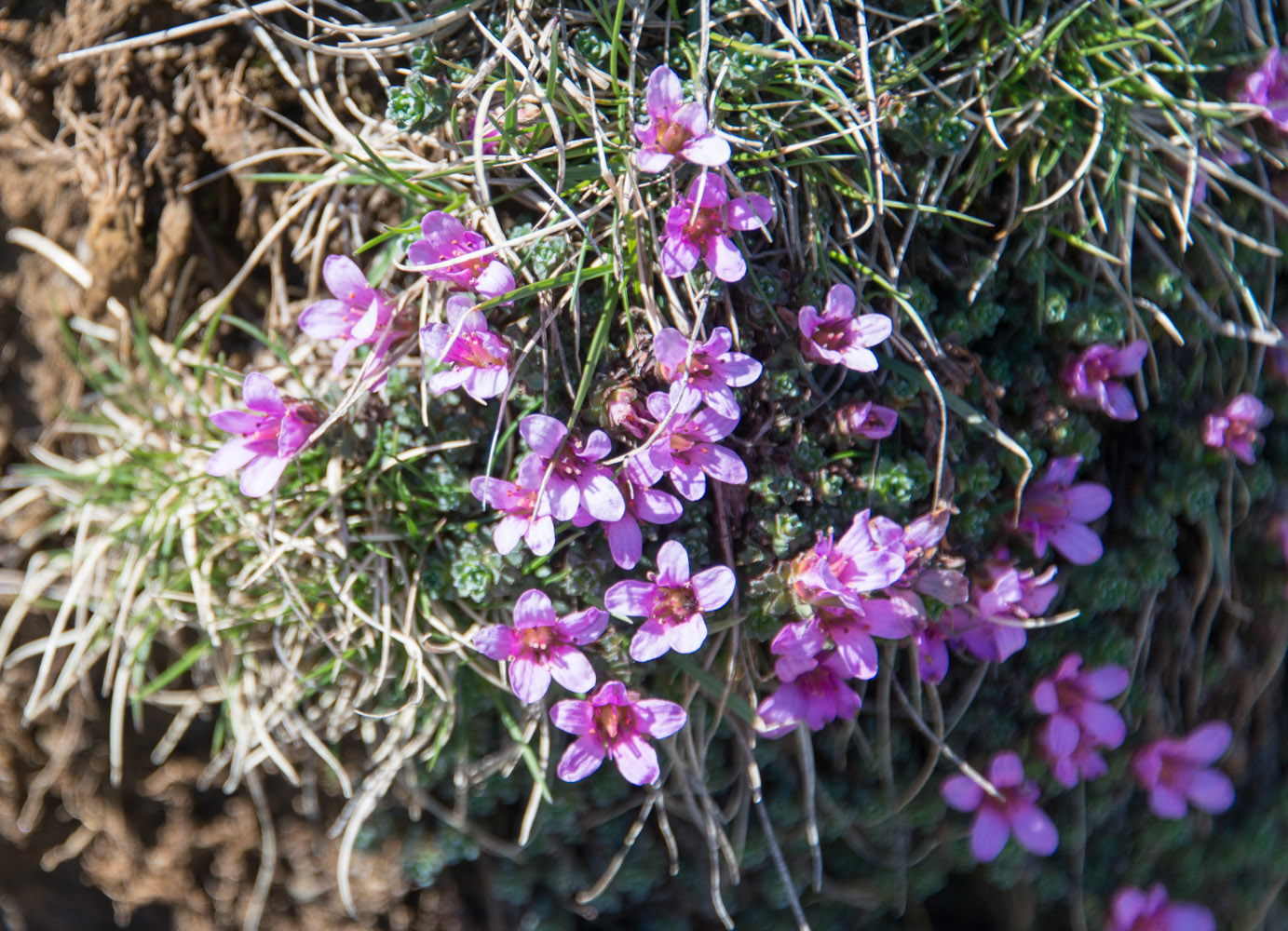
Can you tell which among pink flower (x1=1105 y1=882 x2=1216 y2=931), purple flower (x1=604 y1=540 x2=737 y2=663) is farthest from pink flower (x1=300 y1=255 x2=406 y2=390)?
pink flower (x1=1105 y1=882 x2=1216 y2=931)

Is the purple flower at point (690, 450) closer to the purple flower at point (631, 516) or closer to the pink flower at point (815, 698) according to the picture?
the purple flower at point (631, 516)

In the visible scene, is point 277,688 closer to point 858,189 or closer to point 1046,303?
point 858,189

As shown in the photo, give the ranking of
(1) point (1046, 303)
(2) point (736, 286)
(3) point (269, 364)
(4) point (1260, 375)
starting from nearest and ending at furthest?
(2) point (736, 286)
(1) point (1046, 303)
(3) point (269, 364)
(4) point (1260, 375)

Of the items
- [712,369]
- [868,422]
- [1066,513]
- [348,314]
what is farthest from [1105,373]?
[348,314]

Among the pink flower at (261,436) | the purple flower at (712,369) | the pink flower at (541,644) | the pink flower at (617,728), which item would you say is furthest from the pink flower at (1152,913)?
the pink flower at (261,436)

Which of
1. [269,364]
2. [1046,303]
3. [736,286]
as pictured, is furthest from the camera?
[269,364]

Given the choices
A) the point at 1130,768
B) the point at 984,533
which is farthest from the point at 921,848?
the point at 984,533
